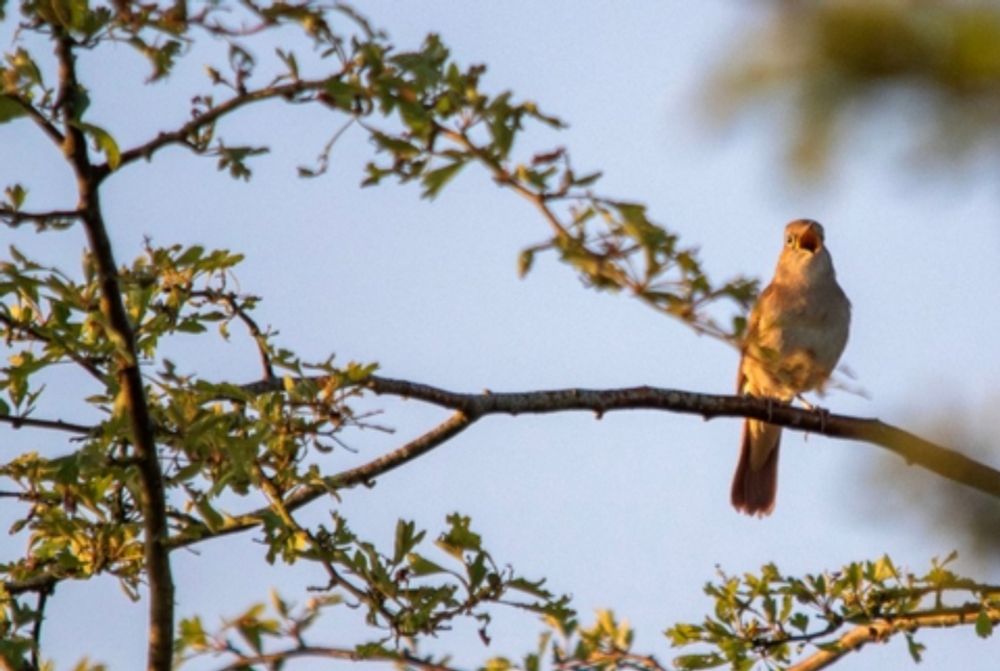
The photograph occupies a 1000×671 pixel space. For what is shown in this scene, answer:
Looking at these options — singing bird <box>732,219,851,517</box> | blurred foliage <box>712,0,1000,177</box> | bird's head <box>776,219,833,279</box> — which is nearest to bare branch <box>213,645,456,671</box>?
blurred foliage <box>712,0,1000,177</box>

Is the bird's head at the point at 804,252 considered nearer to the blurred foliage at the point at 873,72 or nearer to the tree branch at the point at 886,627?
the tree branch at the point at 886,627

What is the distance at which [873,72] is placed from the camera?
199 centimetres

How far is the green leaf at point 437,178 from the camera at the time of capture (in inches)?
120

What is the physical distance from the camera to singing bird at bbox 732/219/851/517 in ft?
28.3

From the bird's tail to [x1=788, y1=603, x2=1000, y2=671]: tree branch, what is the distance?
474 centimetres

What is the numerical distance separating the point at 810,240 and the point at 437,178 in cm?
652

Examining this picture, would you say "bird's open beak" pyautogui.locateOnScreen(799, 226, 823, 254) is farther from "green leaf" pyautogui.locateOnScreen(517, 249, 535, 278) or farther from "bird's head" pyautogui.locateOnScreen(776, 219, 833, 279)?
"green leaf" pyautogui.locateOnScreen(517, 249, 535, 278)

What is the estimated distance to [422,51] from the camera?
307 cm

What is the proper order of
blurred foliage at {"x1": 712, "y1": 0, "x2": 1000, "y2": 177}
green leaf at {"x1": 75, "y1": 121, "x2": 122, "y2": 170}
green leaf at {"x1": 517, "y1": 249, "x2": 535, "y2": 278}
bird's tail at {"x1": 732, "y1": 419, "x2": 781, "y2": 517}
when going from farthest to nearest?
bird's tail at {"x1": 732, "y1": 419, "x2": 781, "y2": 517}, green leaf at {"x1": 75, "y1": 121, "x2": 122, "y2": 170}, green leaf at {"x1": 517, "y1": 249, "x2": 535, "y2": 278}, blurred foliage at {"x1": 712, "y1": 0, "x2": 1000, "y2": 177}

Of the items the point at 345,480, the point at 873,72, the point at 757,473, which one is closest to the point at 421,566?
the point at 345,480

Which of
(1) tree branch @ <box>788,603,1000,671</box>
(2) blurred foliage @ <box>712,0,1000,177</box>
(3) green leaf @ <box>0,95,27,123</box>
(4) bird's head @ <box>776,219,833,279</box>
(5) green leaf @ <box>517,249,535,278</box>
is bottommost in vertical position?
(2) blurred foliage @ <box>712,0,1000,177</box>

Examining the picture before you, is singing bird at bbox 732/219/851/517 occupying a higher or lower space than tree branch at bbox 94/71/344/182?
higher

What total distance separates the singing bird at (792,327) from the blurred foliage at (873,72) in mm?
5817

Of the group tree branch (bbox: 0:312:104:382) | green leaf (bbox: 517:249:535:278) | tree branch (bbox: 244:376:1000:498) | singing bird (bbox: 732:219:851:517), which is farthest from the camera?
singing bird (bbox: 732:219:851:517)
